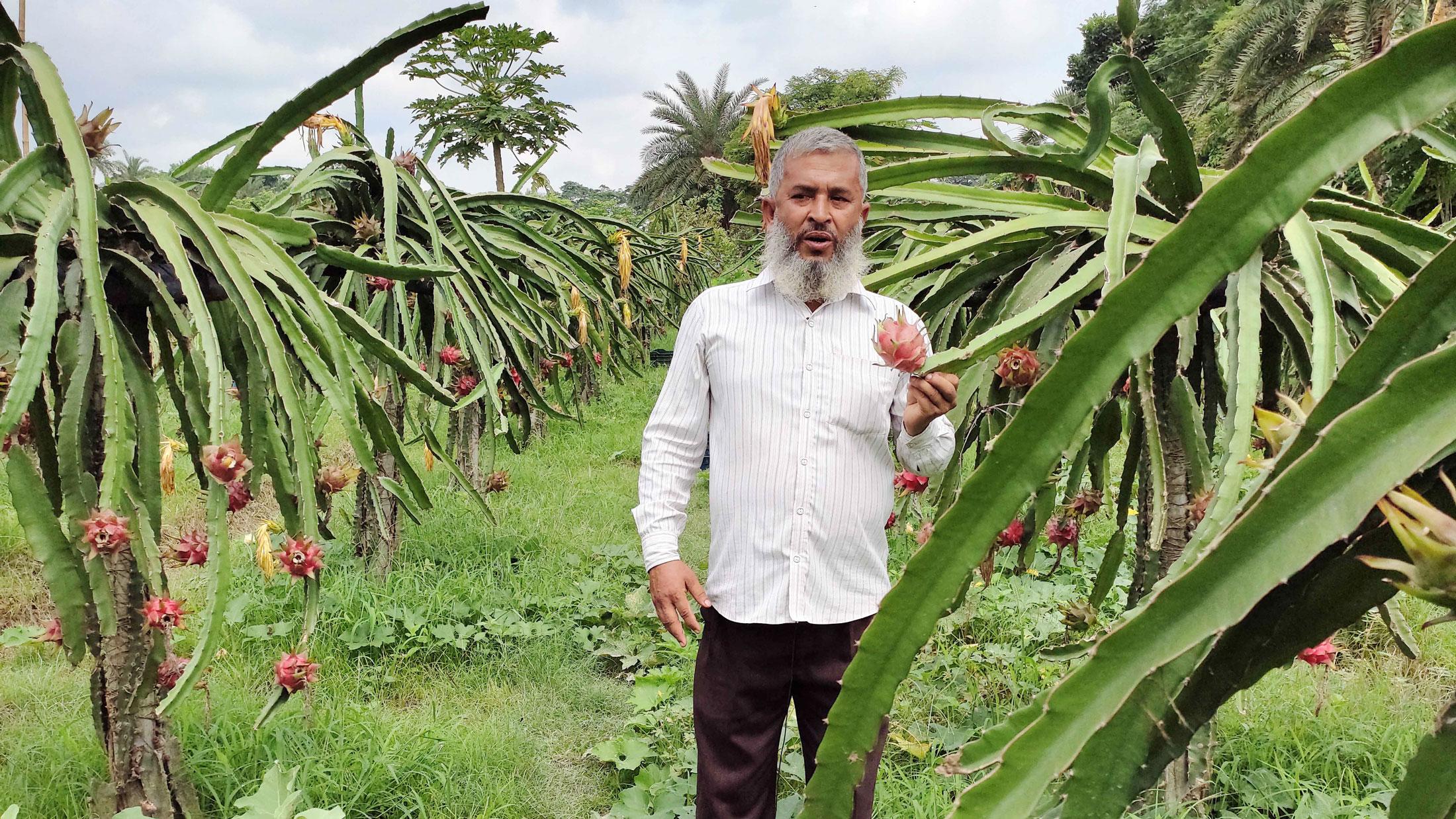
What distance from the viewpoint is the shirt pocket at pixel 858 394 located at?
1663 millimetres

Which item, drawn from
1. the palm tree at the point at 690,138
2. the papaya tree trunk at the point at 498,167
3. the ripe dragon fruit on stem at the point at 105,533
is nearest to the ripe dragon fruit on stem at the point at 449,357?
the ripe dragon fruit on stem at the point at 105,533

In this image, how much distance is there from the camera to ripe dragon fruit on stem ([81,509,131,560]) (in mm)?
1128

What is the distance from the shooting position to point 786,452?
165 centimetres

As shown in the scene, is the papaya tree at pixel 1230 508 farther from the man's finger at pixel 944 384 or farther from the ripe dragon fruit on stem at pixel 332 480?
the ripe dragon fruit on stem at pixel 332 480

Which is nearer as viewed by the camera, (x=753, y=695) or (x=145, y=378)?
(x=145, y=378)

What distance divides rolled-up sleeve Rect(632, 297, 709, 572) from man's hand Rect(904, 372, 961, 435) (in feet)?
1.67

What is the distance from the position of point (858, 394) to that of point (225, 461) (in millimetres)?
1027

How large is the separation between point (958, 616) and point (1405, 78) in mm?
2675

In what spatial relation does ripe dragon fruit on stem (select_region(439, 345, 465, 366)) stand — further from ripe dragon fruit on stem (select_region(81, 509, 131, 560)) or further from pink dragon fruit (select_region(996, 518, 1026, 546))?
pink dragon fruit (select_region(996, 518, 1026, 546))

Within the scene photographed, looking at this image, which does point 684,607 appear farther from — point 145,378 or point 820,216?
point 145,378

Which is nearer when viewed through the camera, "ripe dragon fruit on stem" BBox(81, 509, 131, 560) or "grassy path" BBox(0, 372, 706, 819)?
"ripe dragon fruit on stem" BBox(81, 509, 131, 560)

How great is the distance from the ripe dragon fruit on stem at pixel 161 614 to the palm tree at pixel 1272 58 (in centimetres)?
1383

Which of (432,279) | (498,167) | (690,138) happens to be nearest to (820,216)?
(432,279)

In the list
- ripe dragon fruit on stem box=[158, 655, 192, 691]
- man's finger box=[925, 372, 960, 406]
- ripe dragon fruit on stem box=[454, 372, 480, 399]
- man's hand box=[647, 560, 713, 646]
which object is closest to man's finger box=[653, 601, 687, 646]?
man's hand box=[647, 560, 713, 646]
